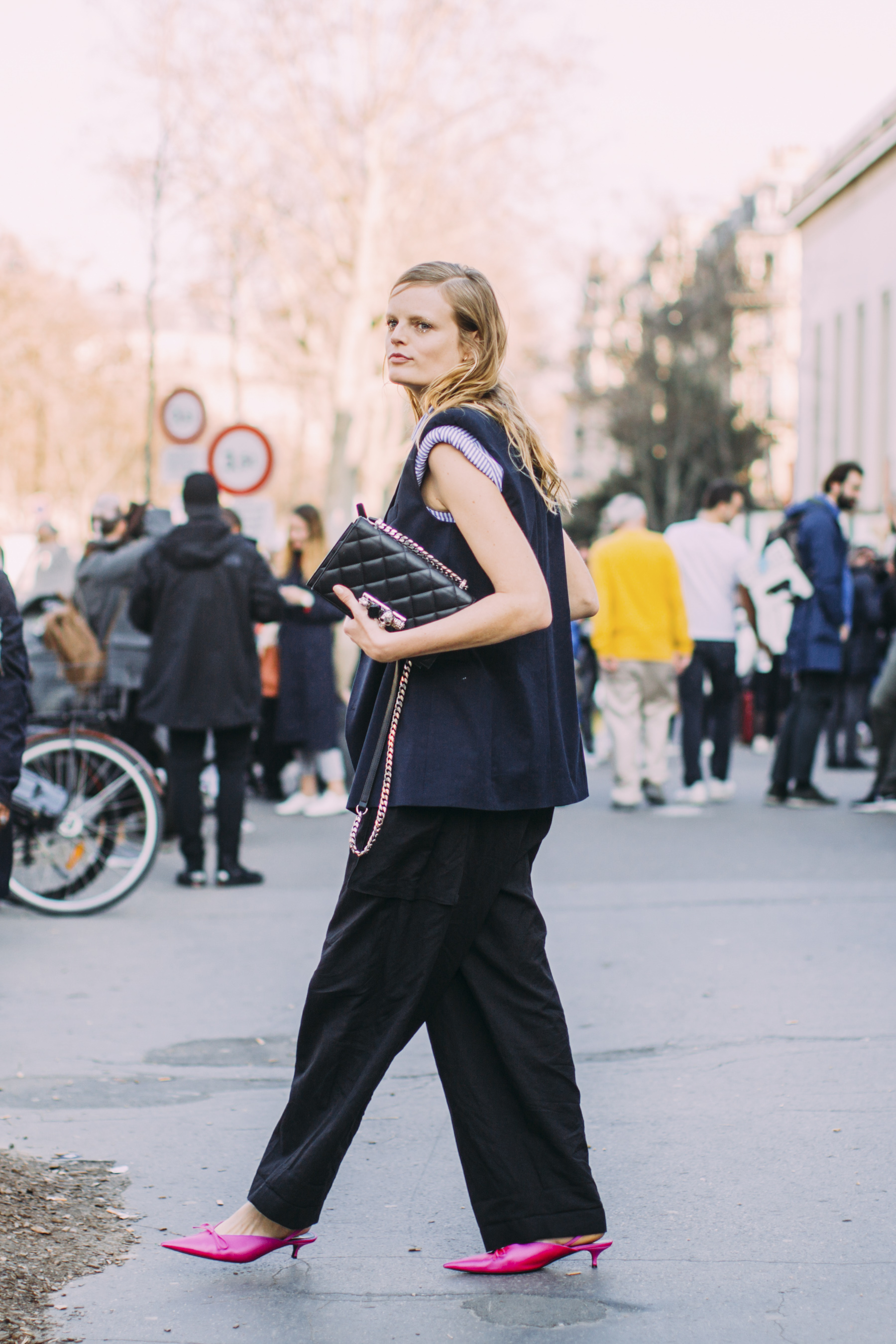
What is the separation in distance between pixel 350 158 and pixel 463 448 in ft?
86.7

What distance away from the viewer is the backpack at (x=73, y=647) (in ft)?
26.9

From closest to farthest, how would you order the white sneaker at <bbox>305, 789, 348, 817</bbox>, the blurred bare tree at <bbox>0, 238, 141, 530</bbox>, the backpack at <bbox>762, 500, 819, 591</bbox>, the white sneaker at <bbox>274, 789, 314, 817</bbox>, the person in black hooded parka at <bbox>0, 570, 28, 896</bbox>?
1. the person in black hooded parka at <bbox>0, 570, 28, 896</bbox>
2. the backpack at <bbox>762, 500, 819, 591</bbox>
3. the white sneaker at <bbox>305, 789, 348, 817</bbox>
4. the white sneaker at <bbox>274, 789, 314, 817</bbox>
5. the blurred bare tree at <bbox>0, 238, 141, 530</bbox>

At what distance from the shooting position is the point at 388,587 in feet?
10.5

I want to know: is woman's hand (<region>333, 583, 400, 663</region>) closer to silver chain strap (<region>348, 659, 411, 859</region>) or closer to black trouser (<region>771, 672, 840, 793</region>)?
silver chain strap (<region>348, 659, 411, 859</region>)

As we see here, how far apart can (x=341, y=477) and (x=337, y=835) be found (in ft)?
63.6

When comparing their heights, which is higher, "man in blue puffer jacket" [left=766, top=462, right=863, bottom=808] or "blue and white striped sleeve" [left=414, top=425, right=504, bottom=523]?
"blue and white striped sleeve" [left=414, top=425, right=504, bottom=523]

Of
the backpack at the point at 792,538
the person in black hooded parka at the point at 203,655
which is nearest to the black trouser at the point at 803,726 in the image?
the backpack at the point at 792,538

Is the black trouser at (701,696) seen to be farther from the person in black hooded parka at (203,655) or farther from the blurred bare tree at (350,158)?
the blurred bare tree at (350,158)

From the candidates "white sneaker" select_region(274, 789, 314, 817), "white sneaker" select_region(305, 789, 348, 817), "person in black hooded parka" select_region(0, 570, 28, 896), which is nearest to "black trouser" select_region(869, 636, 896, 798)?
"white sneaker" select_region(305, 789, 348, 817)

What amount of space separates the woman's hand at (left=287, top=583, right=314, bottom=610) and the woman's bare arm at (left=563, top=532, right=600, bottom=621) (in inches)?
268

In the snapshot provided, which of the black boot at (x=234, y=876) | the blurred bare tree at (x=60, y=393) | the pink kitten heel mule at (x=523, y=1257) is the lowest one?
the black boot at (x=234, y=876)

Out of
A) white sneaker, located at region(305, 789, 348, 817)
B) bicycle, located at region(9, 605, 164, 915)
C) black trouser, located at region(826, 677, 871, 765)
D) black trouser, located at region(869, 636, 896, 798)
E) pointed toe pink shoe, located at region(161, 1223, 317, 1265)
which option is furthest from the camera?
black trouser, located at region(826, 677, 871, 765)

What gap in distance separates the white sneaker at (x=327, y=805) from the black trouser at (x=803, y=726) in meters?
2.75

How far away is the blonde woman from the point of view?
3.18 metres
